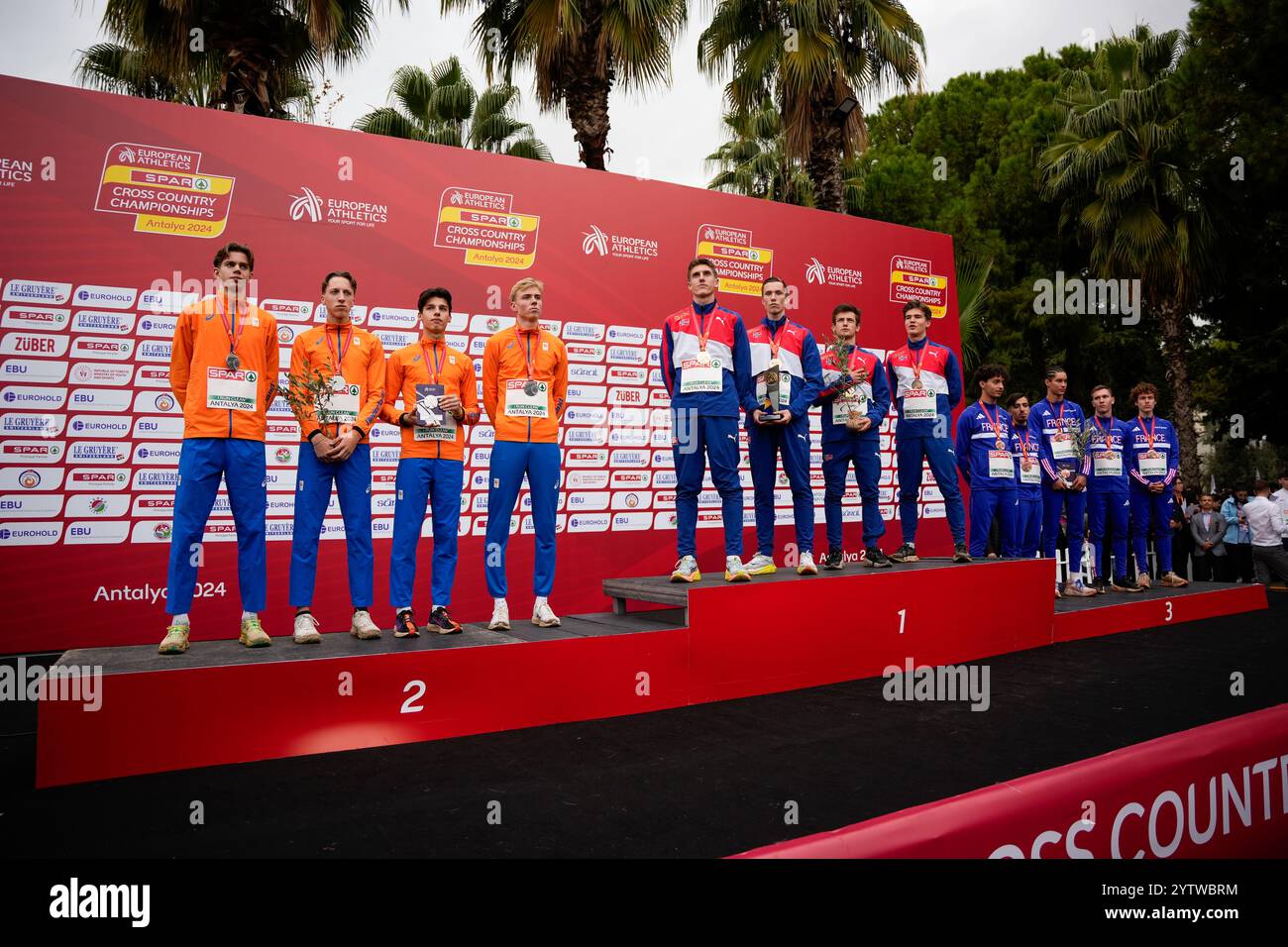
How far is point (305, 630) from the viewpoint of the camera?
3.71 metres

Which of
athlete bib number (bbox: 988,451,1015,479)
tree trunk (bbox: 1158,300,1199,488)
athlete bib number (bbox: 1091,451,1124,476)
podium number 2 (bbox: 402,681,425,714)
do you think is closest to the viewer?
podium number 2 (bbox: 402,681,425,714)

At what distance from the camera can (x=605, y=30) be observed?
27.5 ft

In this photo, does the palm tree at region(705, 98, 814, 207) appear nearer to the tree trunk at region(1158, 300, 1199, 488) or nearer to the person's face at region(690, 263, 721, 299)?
the tree trunk at region(1158, 300, 1199, 488)

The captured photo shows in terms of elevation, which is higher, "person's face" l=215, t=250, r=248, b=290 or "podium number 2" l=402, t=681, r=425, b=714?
"person's face" l=215, t=250, r=248, b=290

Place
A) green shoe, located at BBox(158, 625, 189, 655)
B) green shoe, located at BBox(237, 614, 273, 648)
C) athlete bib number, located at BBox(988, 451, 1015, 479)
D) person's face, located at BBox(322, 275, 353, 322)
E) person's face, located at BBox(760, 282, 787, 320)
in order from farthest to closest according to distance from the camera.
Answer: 1. athlete bib number, located at BBox(988, 451, 1015, 479)
2. person's face, located at BBox(760, 282, 787, 320)
3. person's face, located at BBox(322, 275, 353, 322)
4. green shoe, located at BBox(237, 614, 273, 648)
5. green shoe, located at BBox(158, 625, 189, 655)

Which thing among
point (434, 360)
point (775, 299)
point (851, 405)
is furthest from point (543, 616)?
point (851, 405)

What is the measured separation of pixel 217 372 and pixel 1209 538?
1209 centimetres

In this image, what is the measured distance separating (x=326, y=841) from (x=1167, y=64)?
1820 centimetres

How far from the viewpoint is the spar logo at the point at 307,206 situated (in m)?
5.88

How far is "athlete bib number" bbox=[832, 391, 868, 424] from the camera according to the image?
5.59 meters

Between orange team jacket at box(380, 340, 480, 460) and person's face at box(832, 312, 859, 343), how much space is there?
2.76m

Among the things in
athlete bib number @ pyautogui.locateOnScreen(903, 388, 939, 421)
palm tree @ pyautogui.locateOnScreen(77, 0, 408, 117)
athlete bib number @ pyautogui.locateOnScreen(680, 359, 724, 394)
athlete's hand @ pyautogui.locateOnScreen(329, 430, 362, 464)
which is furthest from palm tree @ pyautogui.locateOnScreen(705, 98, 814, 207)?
athlete's hand @ pyautogui.locateOnScreen(329, 430, 362, 464)

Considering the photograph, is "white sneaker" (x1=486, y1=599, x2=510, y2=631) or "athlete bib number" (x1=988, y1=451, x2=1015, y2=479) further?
"athlete bib number" (x1=988, y1=451, x2=1015, y2=479)
